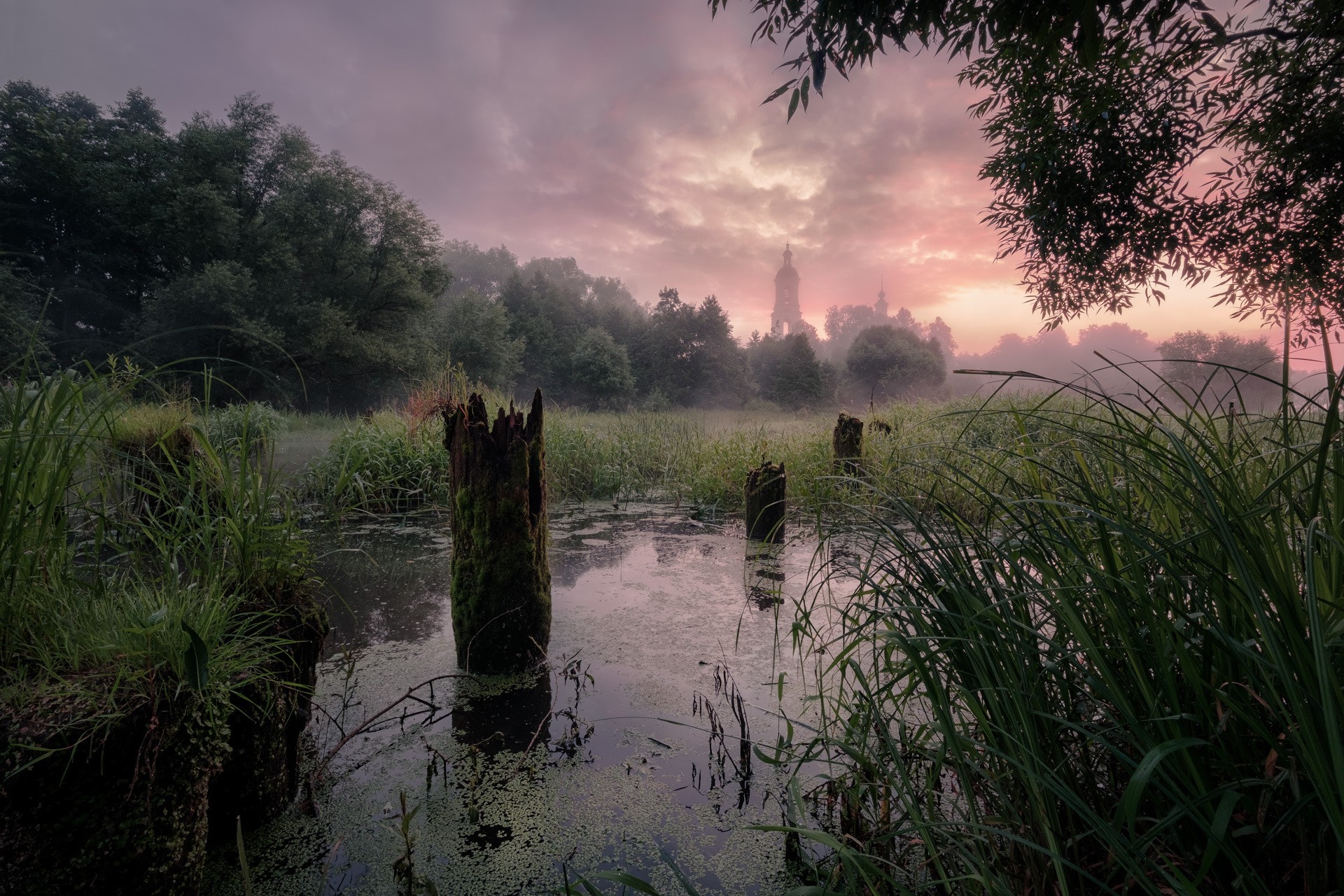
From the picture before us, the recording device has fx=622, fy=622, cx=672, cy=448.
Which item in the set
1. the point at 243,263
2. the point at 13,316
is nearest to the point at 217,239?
the point at 243,263

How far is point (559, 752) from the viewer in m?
1.84

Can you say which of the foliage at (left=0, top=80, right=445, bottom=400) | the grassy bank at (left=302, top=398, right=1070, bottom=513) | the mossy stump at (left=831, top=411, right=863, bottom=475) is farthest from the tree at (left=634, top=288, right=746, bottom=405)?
the mossy stump at (left=831, top=411, right=863, bottom=475)

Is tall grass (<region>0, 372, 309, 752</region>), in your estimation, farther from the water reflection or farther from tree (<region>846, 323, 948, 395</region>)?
tree (<region>846, 323, 948, 395</region>)

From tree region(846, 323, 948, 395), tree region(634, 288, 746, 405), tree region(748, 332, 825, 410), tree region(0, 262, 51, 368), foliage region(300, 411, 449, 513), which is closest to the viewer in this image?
foliage region(300, 411, 449, 513)

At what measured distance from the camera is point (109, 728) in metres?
1.10

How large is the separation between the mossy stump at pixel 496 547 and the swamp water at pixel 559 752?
5.5 inches

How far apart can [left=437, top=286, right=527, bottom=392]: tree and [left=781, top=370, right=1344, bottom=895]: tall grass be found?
1063 inches

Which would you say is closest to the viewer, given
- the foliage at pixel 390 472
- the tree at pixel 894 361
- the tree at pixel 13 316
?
the foliage at pixel 390 472

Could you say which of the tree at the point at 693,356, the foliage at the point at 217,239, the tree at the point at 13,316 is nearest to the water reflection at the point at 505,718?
the tree at the point at 13,316

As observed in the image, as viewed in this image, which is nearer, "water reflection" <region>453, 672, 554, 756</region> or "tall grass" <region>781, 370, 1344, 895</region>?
"tall grass" <region>781, 370, 1344, 895</region>

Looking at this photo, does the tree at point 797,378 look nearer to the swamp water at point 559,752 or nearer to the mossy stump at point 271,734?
the swamp water at point 559,752

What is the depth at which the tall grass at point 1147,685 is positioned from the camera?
0.69m

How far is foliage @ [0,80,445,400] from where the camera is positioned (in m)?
18.6

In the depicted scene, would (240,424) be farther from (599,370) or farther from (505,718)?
(599,370)
